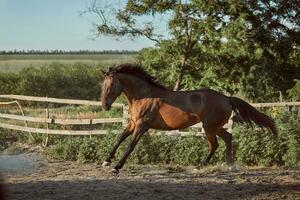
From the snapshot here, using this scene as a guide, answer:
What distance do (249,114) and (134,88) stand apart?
216 cm

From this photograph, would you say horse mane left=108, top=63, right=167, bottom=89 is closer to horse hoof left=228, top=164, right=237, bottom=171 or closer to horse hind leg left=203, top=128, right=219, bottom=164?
horse hind leg left=203, top=128, right=219, bottom=164

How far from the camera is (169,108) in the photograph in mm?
9555

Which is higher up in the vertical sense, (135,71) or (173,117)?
(135,71)

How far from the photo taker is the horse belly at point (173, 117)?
953 cm

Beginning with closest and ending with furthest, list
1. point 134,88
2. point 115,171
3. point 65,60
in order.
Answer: point 115,171 → point 134,88 → point 65,60

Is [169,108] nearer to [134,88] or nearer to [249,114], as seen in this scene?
[134,88]

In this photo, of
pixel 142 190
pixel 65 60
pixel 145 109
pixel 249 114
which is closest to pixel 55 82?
pixel 65 60

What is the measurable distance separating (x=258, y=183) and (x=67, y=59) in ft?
95.7

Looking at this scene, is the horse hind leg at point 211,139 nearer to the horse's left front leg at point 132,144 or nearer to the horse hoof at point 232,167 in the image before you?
the horse hoof at point 232,167

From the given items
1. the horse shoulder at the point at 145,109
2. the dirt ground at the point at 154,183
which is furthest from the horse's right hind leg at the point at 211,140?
the horse shoulder at the point at 145,109

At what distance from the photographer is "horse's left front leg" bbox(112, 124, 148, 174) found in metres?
9.03

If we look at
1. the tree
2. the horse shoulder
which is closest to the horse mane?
the horse shoulder

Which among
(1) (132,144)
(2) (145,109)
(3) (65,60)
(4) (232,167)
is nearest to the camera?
(1) (132,144)

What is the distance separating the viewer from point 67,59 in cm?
3603
